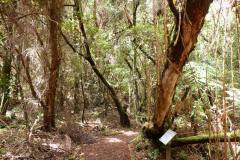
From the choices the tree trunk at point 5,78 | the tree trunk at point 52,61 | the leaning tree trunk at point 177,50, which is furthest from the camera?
the tree trunk at point 5,78

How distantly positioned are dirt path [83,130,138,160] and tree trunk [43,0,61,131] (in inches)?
54.4

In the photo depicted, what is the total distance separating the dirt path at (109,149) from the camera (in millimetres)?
8094

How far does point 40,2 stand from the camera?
842 centimetres

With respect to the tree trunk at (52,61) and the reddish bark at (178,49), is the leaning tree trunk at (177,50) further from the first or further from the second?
the tree trunk at (52,61)

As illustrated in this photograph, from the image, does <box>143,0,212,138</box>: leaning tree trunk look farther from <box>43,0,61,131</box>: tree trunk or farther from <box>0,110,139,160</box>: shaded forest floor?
<box>43,0,61,131</box>: tree trunk

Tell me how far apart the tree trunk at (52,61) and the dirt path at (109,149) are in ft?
4.53

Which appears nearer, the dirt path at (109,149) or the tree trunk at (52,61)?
the dirt path at (109,149)

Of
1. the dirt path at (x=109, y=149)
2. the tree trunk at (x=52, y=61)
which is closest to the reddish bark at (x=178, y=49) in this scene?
the dirt path at (x=109, y=149)

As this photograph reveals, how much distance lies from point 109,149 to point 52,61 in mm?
2820

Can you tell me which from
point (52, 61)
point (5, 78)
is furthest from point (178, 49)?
point (5, 78)

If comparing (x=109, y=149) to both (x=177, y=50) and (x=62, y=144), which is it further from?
(x=177, y=50)

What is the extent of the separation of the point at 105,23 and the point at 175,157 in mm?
8542

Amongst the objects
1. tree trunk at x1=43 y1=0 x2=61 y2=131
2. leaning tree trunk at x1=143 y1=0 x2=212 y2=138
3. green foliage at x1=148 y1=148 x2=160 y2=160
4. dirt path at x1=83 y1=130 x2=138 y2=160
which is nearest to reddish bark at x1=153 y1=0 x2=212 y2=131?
leaning tree trunk at x1=143 y1=0 x2=212 y2=138

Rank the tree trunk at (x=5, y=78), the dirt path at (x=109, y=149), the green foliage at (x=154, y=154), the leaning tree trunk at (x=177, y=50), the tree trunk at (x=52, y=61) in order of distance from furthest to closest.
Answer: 1. the tree trunk at (x=5, y=78)
2. the tree trunk at (x=52, y=61)
3. the dirt path at (x=109, y=149)
4. the green foliage at (x=154, y=154)
5. the leaning tree trunk at (x=177, y=50)
